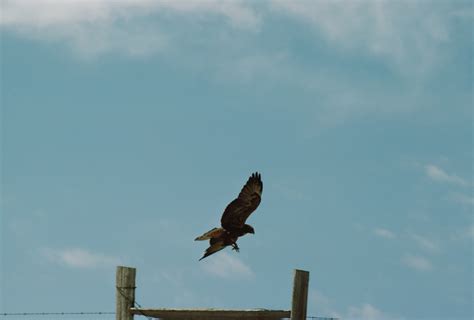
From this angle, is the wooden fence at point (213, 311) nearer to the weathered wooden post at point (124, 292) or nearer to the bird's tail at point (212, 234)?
the weathered wooden post at point (124, 292)

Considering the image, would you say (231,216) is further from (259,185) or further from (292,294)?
(292,294)

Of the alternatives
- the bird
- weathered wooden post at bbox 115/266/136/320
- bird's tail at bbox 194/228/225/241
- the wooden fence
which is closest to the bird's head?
the bird

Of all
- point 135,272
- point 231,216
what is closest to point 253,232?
point 231,216

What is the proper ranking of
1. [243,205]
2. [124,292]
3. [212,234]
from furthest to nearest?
[243,205] → [212,234] → [124,292]

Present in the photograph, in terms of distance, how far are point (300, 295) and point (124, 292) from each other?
2.54 m

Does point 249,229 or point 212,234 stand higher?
point 249,229

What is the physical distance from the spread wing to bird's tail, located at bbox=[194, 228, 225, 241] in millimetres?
90

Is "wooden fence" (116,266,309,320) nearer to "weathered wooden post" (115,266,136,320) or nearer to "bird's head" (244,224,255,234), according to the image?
"weathered wooden post" (115,266,136,320)

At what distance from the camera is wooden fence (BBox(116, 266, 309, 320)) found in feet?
37.9

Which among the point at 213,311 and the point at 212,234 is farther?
the point at 212,234

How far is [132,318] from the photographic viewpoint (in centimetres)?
1240

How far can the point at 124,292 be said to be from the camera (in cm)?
1252

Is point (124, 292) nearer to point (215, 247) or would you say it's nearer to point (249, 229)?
point (215, 247)

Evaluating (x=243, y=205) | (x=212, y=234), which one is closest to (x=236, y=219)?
(x=243, y=205)
